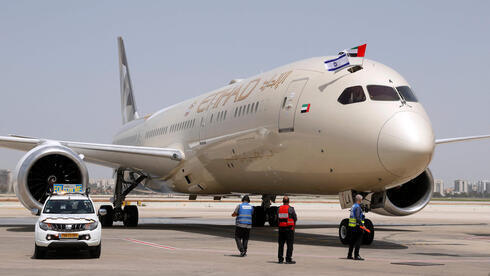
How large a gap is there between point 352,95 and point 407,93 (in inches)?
52.0

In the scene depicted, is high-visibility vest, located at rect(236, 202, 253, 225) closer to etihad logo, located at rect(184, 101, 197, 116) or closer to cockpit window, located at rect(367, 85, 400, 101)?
cockpit window, located at rect(367, 85, 400, 101)

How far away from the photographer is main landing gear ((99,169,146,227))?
944 inches

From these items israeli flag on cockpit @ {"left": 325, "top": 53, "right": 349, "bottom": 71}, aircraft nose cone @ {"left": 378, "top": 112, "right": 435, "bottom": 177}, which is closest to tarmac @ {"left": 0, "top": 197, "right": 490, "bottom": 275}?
aircraft nose cone @ {"left": 378, "top": 112, "right": 435, "bottom": 177}

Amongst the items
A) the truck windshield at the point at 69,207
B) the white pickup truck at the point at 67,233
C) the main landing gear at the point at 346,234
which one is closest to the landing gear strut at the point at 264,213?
the main landing gear at the point at 346,234

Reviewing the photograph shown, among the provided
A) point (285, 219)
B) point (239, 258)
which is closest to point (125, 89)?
point (239, 258)

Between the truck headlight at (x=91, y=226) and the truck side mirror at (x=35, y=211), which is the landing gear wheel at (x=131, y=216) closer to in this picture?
the truck side mirror at (x=35, y=211)

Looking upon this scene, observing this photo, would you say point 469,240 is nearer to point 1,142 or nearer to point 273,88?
point 273,88

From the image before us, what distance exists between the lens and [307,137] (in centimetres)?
1540

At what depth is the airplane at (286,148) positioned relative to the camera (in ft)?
46.9

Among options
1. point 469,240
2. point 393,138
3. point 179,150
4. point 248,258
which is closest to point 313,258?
point 248,258

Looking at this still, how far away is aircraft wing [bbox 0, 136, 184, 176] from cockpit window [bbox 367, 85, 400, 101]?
8977 millimetres

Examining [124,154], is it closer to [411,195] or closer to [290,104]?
[290,104]

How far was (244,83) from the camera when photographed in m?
20.5

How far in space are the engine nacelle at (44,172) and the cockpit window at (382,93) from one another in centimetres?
914
